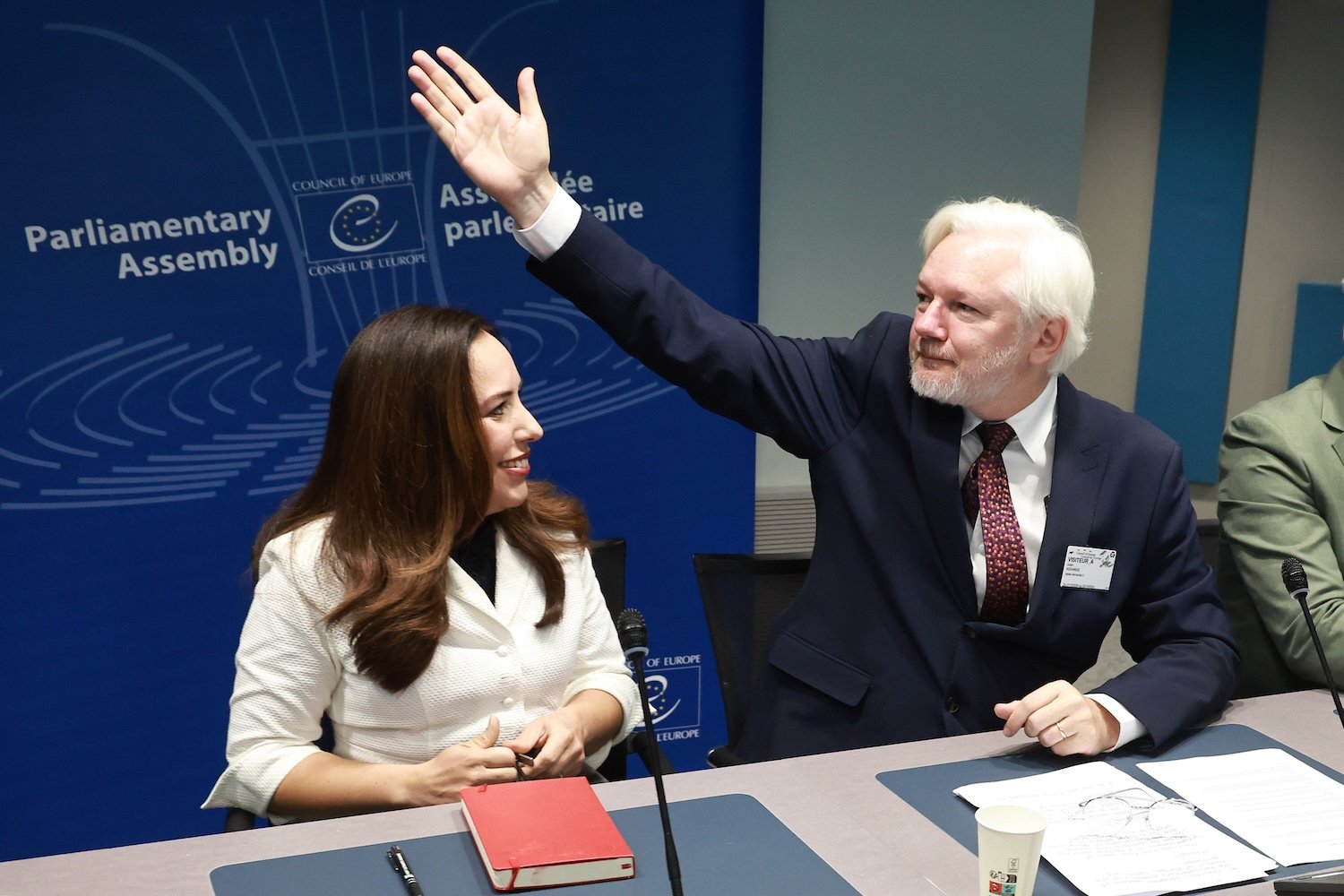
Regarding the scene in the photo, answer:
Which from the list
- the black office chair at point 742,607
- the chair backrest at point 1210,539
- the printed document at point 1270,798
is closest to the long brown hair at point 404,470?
the black office chair at point 742,607

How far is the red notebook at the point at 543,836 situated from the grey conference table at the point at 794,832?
66 mm

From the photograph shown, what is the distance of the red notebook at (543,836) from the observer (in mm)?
1579

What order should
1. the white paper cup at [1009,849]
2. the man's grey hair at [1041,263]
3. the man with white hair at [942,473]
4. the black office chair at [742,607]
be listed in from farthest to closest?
1. the black office chair at [742,607]
2. the man's grey hair at [1041,263]
3. the man with white hair at [942,473]
4. the white paper cup at [1009,849]

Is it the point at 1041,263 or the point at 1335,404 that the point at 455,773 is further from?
the point at 1335,404

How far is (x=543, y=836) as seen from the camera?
1.64 metres

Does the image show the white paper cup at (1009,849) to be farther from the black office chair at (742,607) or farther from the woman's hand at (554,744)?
the black office chair at (742,607)

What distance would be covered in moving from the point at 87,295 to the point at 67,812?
1.31 metres

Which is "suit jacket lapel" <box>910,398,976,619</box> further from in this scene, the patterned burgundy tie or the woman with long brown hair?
the woman with long brown hair

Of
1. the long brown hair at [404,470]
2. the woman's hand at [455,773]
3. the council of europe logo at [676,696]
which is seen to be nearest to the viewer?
the woman's hand at [455,773]

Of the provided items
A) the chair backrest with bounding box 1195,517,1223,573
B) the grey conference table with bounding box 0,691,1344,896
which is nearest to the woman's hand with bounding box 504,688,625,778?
the grey conference table with bounding box 0,691,1344,896

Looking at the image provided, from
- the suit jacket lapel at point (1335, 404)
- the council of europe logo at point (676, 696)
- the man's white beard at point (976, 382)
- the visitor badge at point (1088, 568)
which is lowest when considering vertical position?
the council of europe logo at point (676, 696)

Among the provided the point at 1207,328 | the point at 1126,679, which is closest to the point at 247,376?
the point at 1126,679

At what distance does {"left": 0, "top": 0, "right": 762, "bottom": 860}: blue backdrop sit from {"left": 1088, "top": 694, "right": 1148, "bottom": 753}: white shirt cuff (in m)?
1.85

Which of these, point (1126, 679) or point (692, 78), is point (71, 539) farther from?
point (1126, 679)
